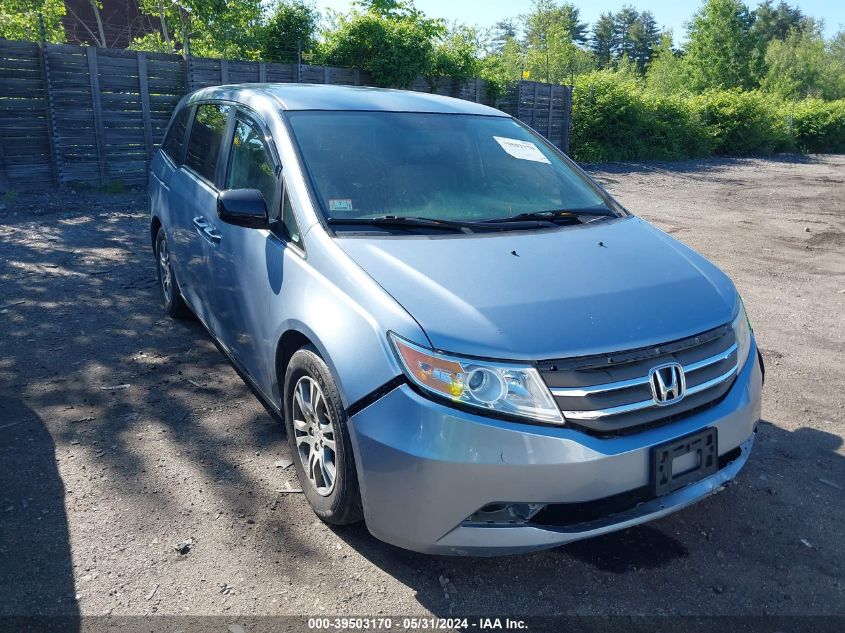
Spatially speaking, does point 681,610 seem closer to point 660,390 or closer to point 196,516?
point 660,390

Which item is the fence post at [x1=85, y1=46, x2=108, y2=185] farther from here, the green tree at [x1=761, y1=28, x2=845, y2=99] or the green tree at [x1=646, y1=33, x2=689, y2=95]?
the green tree at [x1=761, y1=28, x2=845, y2=99]

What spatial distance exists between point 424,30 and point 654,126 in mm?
10920

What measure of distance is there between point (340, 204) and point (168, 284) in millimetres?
2793

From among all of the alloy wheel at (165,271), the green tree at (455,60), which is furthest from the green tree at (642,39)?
the alloy wheel at (165,271)

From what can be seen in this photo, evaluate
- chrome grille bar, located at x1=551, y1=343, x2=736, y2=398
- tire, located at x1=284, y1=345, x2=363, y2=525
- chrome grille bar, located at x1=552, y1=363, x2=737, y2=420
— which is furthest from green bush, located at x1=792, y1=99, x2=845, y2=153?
tire, located at x1=284, y1=345, x2=363, y2=525

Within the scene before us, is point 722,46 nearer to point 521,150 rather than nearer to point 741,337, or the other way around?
point 521,150

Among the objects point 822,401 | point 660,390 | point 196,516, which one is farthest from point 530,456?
point 822,401

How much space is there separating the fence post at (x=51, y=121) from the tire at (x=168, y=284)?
6712 millimetres

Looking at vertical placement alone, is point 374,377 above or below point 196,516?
above

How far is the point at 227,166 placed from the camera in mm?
4141

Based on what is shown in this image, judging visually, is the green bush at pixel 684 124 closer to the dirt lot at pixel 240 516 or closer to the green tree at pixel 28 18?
the green tree at pixel 28 18

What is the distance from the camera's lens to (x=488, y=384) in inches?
95.8

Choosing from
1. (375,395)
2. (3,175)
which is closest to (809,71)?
(3,175)

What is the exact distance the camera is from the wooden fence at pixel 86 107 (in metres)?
10.7
